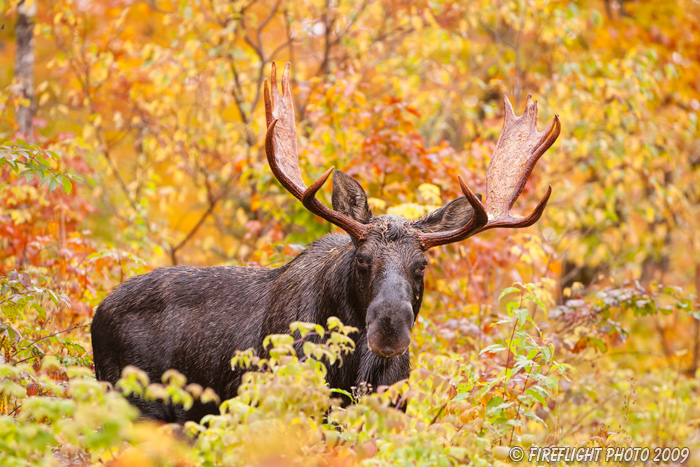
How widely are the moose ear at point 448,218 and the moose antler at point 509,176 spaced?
16cm

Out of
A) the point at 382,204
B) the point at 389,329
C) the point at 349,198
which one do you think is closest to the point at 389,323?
the point at 389,329

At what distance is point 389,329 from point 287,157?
5.82 ft

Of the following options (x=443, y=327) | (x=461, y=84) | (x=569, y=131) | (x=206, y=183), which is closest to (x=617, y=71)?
(x=569, y=131)

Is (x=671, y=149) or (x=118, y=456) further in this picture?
(x=671, y=149)

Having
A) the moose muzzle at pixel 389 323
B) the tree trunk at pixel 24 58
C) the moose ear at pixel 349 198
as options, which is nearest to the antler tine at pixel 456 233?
the moose ear at pixel 349 198

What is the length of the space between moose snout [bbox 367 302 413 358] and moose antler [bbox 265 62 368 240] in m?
0.65

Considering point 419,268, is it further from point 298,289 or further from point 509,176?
point 509,176

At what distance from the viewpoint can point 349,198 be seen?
4.64 m

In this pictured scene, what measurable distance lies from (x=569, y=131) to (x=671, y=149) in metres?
1.44

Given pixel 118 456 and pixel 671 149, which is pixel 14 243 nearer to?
pixel 118 456

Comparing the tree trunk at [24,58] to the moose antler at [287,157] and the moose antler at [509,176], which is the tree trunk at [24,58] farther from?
the moose antler at [509,176]

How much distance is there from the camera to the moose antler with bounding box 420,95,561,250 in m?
4.51

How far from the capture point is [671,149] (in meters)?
9.83

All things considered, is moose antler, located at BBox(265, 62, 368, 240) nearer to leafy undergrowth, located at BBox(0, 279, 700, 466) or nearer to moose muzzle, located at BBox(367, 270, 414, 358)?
moose muzzle, located at BBox(367, 270, 414, 358)
